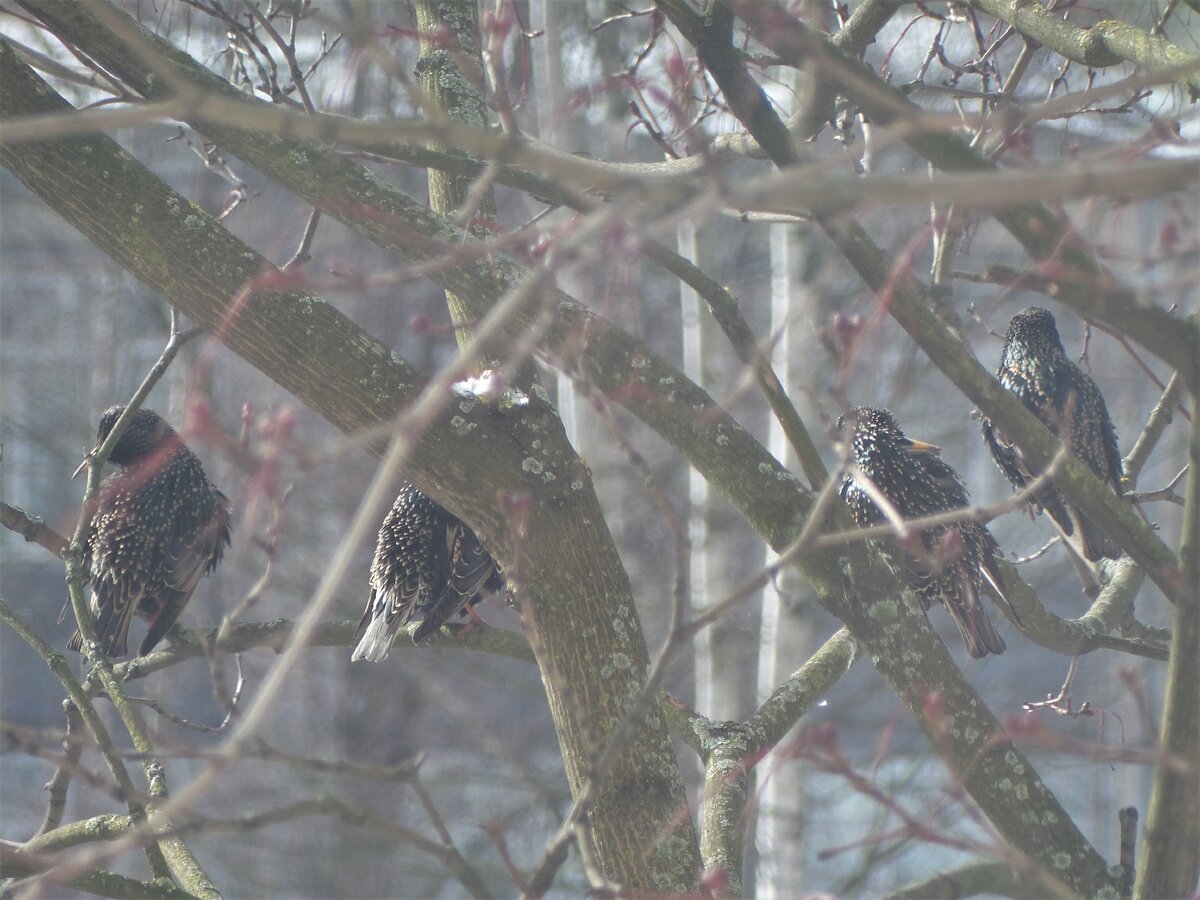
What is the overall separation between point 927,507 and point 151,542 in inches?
104

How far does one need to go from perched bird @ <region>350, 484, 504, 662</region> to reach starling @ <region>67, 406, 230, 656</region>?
0.57m

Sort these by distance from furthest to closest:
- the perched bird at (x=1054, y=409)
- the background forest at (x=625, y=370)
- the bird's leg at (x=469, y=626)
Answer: the perched bird at (x=1054, y=409), the bird's leg at (x=469, y=626), the background forest at (x=625, y=370)

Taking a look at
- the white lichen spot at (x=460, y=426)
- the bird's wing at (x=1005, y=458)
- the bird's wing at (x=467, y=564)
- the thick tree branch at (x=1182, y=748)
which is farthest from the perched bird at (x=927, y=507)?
the thick tree branch at (x=1182, y=748)

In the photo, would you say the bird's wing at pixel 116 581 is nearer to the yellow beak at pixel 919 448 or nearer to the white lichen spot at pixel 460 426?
the white lichen spot at pixel 460 426

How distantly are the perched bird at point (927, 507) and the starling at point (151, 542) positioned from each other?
219 centimetres

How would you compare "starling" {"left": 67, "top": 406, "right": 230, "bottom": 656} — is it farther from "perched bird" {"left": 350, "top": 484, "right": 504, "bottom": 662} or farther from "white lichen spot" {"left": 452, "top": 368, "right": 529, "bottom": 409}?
"white lichen spot" {"left": 452, "top": 368, "right": 529, "bottom": 409}

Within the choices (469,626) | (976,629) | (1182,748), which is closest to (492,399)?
(1182,748)

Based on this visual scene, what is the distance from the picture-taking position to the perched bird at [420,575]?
3.69 m

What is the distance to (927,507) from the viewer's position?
13.3 feet

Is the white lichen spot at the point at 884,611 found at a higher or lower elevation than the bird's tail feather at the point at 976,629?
lower

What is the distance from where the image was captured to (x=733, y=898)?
2.26 m

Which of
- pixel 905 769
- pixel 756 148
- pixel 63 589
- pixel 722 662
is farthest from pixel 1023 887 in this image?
pixel 63 589

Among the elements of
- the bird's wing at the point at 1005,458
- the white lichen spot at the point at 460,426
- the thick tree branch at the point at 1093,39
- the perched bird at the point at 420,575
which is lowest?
the white lichen spot at the point at 460,426

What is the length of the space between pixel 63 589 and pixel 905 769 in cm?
775
